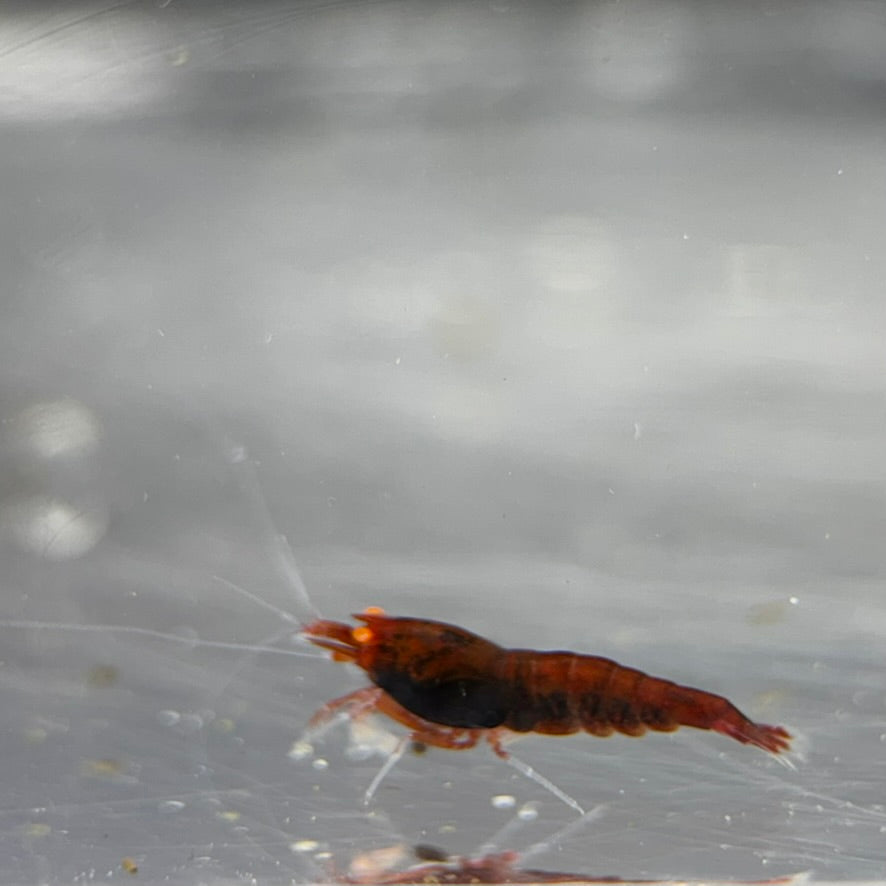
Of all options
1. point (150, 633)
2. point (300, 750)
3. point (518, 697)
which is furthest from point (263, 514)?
point (518, 697)

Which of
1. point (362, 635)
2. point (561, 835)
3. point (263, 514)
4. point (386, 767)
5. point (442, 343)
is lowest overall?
point (561, 835)

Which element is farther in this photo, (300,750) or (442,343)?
(442,343)

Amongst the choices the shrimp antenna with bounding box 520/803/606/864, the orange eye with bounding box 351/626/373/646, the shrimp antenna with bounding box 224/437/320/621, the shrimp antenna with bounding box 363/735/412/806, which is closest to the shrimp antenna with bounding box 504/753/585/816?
the shrimp antenna with bounding box 520/803/606/864

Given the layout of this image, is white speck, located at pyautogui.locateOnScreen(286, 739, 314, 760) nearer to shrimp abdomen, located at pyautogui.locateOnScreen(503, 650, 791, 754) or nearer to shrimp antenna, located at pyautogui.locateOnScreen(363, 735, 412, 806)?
shrimp antenna, located at pyautogui.locateOnScreen(363, 735, 412, 806)

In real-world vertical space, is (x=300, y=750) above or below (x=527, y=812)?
above

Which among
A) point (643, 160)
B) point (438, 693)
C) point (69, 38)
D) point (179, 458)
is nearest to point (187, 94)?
point (69, 38)

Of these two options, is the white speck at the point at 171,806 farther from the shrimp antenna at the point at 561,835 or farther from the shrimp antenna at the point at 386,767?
the shrimp antenna at the point at 561,835

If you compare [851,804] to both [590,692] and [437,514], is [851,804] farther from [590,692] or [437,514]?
[437,514]

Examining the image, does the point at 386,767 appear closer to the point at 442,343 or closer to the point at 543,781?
the point at 543,781
